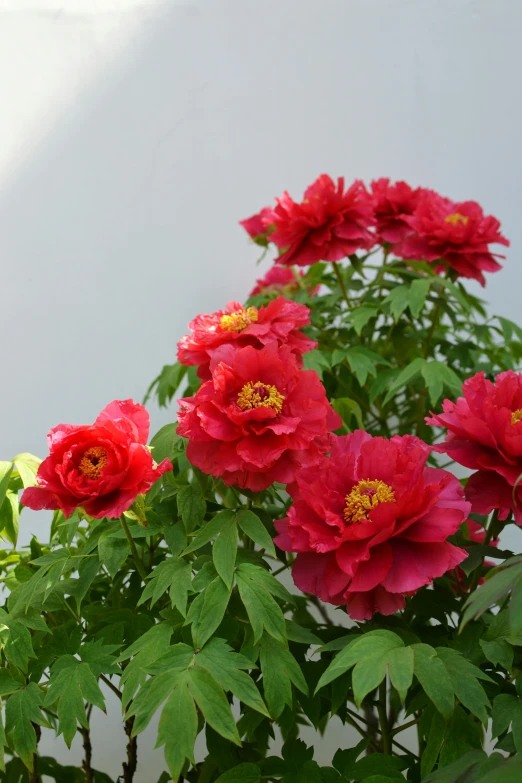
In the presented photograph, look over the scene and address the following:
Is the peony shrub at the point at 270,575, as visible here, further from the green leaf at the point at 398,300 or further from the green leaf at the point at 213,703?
the green leaf at the point at 398,300

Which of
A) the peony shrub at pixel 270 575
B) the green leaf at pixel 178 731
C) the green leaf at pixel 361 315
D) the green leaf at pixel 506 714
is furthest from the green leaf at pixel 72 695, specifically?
the green leaf at pixel 361 315

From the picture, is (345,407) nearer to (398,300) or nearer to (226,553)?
(398,300)

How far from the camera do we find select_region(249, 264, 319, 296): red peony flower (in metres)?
1.24

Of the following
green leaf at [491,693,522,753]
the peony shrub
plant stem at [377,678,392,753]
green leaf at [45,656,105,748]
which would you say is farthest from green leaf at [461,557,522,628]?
green leaf at [45,656,105,748]

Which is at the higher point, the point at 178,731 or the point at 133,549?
the point at 133,549

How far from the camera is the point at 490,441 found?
63 centimetres

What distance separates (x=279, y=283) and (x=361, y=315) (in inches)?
11.7

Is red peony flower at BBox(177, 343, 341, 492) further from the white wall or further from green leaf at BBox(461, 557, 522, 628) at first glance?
the white wall

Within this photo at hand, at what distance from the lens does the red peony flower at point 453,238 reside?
3.45 ft

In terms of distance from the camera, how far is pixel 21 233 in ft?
4.39

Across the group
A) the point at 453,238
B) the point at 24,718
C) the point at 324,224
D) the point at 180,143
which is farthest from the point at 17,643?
the point at 180,143

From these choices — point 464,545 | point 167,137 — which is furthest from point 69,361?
point 464,545

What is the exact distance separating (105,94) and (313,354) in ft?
2.33

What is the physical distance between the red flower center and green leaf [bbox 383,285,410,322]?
49 cm
